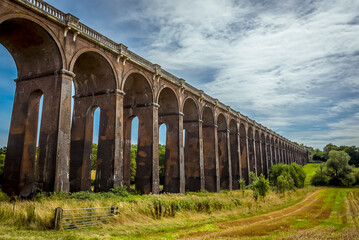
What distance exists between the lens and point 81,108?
76.4 feet

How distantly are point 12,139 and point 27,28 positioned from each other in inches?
293

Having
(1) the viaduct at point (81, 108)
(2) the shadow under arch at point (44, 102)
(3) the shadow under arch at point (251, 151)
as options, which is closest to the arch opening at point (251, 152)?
(3) the shadow under arch at point (251, 151)

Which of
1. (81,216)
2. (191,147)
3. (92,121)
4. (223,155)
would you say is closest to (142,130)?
(92,121)

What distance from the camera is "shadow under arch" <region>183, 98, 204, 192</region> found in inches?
1289

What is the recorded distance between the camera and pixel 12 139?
59.2ft

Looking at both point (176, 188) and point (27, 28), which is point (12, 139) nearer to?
point (27, 28)

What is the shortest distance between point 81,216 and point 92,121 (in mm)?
12658

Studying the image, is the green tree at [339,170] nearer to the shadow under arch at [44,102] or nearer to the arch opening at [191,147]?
the arch opening at [191,147]

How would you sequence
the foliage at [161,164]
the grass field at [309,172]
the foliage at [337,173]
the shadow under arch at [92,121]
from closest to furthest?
the shadow under arch at [92,121] → the foliage at [161,164] → the foliage at [337,173] → the grass field at [309,172]

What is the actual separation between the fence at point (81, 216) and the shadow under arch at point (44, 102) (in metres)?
4.97

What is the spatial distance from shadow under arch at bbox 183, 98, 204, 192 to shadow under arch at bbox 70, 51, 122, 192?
13.6m

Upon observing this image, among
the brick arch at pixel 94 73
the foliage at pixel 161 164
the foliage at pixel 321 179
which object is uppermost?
the brick arch at pixel 94 73

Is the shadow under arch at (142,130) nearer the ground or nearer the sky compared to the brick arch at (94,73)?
nearer the ground

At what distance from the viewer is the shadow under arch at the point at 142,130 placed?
25.1 meters
